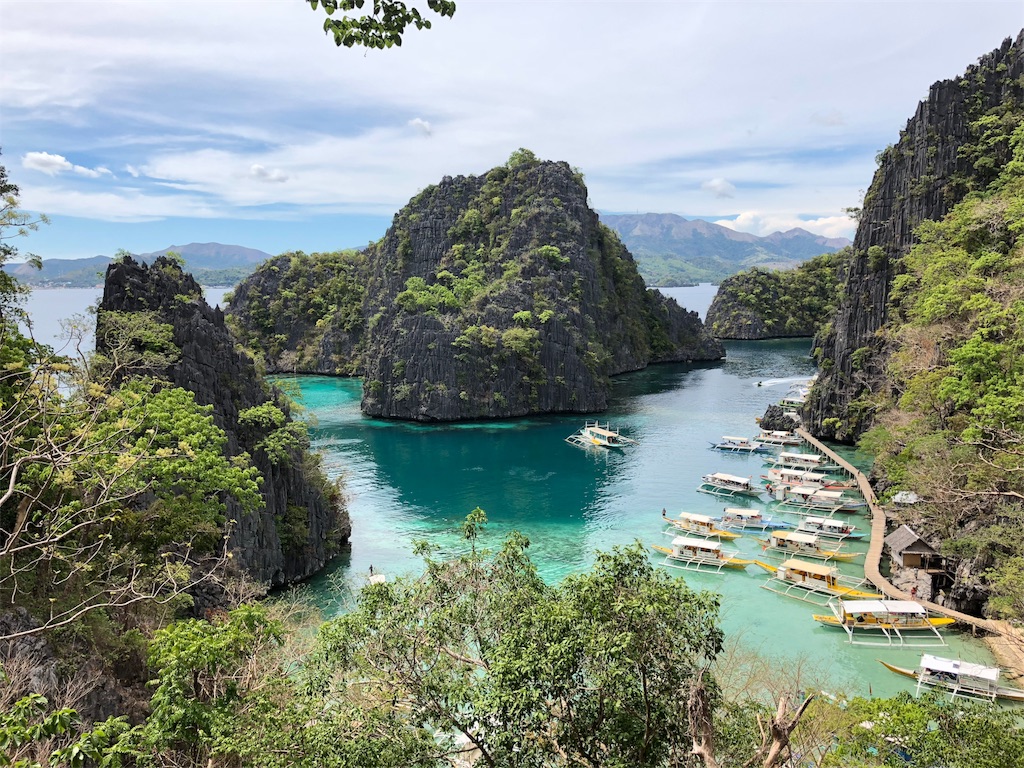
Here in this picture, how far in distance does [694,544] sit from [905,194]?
32.5 m

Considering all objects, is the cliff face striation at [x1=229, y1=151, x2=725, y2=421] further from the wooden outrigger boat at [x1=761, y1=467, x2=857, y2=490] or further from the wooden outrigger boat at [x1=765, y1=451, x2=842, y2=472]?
the wooden outrigger boat at [x1=761, y1=467, x2=857, y2=490]

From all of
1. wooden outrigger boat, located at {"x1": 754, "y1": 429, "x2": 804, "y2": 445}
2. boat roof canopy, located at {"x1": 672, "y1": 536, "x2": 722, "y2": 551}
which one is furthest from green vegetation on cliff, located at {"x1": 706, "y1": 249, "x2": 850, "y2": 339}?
boat roof canopy, located at {"x1": 672, "y1": 536, "x2": 722, "y2": 551}

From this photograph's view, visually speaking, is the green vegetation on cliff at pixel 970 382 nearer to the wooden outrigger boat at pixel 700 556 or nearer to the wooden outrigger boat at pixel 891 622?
the wooden outrigger boat at pixel 891 622

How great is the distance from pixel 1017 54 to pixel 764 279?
251ft

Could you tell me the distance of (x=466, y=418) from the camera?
2405 inches

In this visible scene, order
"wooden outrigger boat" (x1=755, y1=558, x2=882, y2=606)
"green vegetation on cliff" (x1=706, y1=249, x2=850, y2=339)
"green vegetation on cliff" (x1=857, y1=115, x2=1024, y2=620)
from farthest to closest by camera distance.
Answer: "green vegetation on cliff" (x1=706, y1=249, x2=850, y2=339), "wooden outrigger boat" (x1=755, y1=558, x2=882, y2=606), "green vegetation on cliff" (x1=857, y1=115, x2=1024, y2=620)

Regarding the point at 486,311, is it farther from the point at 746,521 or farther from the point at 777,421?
the point at 746,521

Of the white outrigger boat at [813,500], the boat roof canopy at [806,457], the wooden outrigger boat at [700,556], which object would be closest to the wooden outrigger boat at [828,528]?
the white outrigger boat at [813,500]

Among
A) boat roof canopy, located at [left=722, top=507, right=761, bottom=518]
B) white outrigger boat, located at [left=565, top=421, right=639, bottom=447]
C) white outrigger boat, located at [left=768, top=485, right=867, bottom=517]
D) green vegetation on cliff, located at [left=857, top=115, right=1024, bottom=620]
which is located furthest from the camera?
white outrigger boat, located at [left=565, top=421, right=639, bottom=447]

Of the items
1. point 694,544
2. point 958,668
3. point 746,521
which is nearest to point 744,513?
point 746,521

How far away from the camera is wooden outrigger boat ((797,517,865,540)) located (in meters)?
31.2

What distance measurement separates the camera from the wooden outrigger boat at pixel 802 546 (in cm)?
2850

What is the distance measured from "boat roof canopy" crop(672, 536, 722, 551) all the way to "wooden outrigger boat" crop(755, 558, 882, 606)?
2.74m

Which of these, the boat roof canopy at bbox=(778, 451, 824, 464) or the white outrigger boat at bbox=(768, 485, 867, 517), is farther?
the boat roof canopy at bbox=(778, 451, 824, 464)
